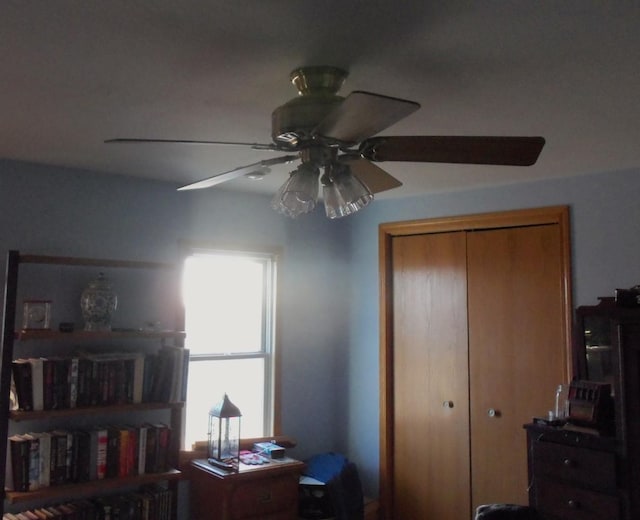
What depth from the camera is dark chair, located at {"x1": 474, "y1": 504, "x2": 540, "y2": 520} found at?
270 centimetres

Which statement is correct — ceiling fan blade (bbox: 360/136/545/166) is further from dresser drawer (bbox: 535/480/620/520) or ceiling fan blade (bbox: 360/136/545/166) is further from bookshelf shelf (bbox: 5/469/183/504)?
bookshelf shelf (bbox: 5/469/183/504)

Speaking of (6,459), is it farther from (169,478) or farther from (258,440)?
(258,440)

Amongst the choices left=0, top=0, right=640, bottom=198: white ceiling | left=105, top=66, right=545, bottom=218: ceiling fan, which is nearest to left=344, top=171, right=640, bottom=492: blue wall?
left=0, top=0, right=640, bottom=198: white ceiling

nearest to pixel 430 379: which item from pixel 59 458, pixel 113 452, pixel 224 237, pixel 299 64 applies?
pixel 224 237

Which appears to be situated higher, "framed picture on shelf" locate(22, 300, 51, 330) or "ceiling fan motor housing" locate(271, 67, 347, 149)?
"ceiling fan motor housing" locate(271, 67, 347, 149)

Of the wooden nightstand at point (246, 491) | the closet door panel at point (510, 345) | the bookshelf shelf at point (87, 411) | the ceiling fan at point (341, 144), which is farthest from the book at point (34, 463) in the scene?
the closet door panel at point (510, 345)

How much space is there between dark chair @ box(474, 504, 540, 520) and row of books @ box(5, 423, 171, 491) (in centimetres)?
164

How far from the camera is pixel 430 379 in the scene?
380 centimetres

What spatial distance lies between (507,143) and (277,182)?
2.07 meters

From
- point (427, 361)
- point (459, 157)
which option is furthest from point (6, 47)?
point (427, 361)

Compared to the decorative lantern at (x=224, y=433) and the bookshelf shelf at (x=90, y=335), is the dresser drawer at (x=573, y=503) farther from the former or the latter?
the bookshelf shelf at (x=90, y=335)

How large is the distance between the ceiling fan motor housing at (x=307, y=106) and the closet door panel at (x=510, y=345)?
1.96m

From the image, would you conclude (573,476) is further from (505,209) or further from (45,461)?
(45,461)

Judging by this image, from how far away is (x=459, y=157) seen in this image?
1771 millimetres
